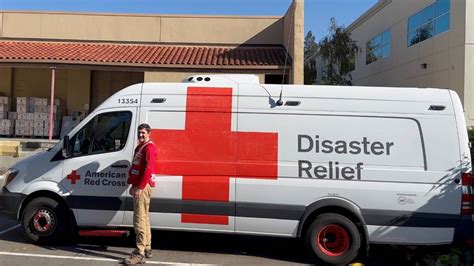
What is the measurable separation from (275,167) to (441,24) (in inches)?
767

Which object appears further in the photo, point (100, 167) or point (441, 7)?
point (441, 7)

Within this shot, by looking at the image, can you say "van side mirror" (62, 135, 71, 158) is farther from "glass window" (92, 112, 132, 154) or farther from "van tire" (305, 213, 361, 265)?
"van tire" (305, 213, 361, 265)

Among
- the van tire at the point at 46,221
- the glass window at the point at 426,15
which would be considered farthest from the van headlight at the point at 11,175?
the glass window at the point at 426,15

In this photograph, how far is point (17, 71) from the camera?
2005 cm

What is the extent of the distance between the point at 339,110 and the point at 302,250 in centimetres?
216

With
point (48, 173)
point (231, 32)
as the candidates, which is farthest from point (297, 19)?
point (48, 173)

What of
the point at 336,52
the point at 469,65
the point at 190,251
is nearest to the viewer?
the point at 190,251

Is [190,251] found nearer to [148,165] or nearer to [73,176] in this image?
[148,165]

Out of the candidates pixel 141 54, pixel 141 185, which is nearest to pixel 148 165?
pixel 141 185

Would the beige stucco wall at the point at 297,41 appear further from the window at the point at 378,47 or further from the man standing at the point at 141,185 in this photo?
the window at the point at 378,47

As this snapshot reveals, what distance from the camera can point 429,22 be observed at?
24828 millimetres

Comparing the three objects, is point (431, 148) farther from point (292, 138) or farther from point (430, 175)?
point (292, 138)

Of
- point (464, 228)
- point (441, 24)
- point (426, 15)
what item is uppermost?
point (426, 15)

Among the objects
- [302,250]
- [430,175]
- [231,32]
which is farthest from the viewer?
[231,32]
